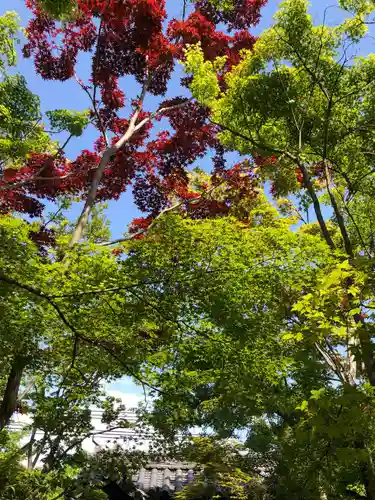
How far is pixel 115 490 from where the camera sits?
8766 millimetres

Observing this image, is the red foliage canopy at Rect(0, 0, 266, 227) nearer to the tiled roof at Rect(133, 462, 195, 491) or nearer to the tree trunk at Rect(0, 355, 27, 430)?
the tree trunk at Rect(0, 355, 27, 430)

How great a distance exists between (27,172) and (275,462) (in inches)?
357

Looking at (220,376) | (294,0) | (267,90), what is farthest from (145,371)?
(294,0)

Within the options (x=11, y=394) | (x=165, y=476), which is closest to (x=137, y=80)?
(x=11, y=394)

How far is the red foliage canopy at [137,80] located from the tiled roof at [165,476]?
279 inches

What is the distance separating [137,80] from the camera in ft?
33.9

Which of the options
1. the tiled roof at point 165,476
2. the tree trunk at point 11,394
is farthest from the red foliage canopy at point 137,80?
the tiled roof at point 165,476

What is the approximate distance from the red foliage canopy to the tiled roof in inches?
279

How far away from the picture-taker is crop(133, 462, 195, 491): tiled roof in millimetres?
10242

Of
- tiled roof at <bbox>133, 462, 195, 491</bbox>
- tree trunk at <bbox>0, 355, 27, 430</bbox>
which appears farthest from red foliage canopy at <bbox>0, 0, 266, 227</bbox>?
tiled roof at <bbox>133, 462, 195, 491</bbox>

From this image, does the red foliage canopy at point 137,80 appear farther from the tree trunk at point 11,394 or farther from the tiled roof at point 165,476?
the tiled roof at point 165,476

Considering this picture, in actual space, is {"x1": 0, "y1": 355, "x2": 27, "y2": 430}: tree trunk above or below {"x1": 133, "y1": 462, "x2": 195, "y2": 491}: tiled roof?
above

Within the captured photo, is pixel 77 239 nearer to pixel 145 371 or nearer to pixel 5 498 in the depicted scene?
pixel 145 371

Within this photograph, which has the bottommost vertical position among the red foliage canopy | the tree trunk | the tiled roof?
the tiled roof
